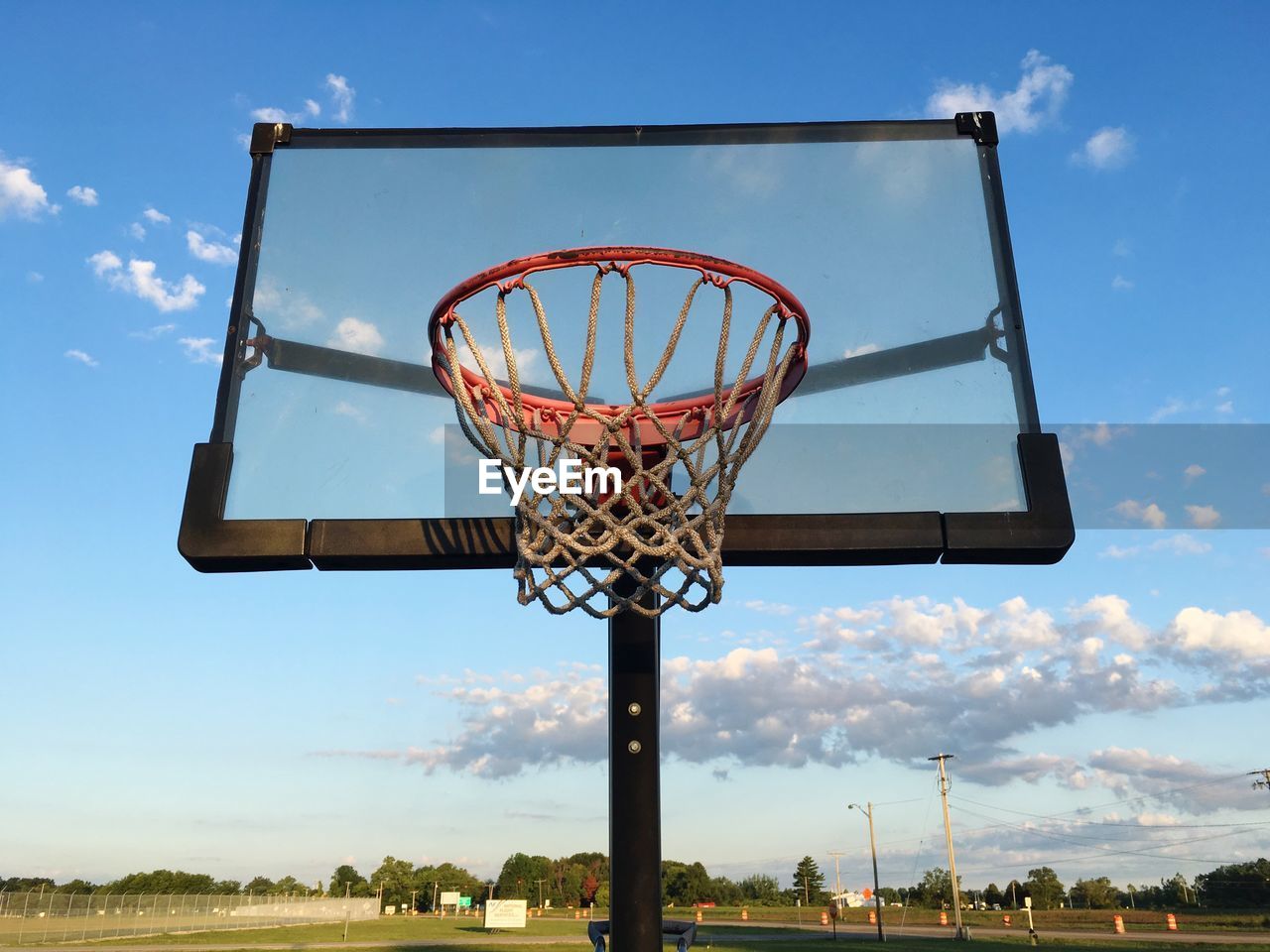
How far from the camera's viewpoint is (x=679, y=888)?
66.9 metres

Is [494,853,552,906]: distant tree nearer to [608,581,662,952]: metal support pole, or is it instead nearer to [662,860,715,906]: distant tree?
[662,860,715,906]: distant tree

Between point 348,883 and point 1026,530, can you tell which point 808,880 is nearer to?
point 348,883

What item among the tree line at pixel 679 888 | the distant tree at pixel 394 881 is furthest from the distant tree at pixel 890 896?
the distant tree at pixel 394 881

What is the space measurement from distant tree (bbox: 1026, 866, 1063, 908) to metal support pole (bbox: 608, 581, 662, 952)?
66042 millimetres

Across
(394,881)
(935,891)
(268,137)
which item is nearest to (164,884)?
(394,881)

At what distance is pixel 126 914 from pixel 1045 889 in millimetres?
54137

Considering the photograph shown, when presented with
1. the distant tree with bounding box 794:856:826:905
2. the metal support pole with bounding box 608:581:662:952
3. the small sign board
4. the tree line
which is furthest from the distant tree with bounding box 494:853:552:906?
the metal support pole with bounding box 608:581:662:952

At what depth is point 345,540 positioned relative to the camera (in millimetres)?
3391

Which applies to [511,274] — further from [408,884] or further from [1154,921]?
[408,884]

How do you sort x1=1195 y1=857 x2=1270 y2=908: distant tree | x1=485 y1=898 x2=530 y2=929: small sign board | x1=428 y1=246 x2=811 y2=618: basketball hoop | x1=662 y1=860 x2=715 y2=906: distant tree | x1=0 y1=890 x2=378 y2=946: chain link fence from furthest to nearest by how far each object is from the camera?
x1=662 y1=860 x2=715 y2=906: distant tree → x1=1195 y1=857 x2=1270 y2=908: distant tree → x1=485 y1=898 x2=530 y2=929: small sign board → x1=0 y1=890 x2=378 y2=946: chain link fence → x1=428 y1=246 x2=811 y2=618: basketball hoop

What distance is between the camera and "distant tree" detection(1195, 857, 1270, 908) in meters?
48.4

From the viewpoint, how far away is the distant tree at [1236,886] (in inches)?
1906

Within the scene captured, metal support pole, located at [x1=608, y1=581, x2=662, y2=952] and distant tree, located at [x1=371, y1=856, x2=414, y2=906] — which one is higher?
metal support pole, located at [x1=608, y1=581, x2=662, y2=952]

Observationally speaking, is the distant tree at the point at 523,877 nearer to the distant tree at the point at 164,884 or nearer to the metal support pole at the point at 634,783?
the distant tree at the point at 164,884
